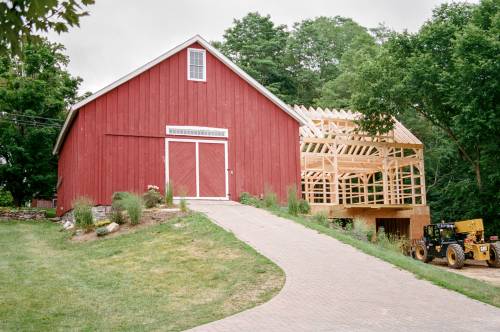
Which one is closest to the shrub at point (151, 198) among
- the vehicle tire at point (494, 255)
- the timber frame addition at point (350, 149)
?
the timber frame addition at point (350, 149)

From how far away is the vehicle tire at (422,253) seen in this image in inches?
826

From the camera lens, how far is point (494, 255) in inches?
773

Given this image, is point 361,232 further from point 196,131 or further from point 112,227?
point 112,227

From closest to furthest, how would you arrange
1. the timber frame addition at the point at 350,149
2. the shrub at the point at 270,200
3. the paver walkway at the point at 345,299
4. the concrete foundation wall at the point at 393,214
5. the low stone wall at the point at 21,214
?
the paver walkway at the point at 345,299, the shrub at the point at 270,200, the low stone wall at the point at 21,214, the concrete foundation wall at the point at 393,214, the timber frame addition at the point at 350,149

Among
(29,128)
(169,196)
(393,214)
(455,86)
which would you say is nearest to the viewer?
(169,196)

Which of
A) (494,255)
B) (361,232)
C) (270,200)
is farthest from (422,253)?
(270,200)

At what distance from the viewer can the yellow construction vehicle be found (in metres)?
19.1

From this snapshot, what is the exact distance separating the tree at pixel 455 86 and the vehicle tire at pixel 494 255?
16.5 feet

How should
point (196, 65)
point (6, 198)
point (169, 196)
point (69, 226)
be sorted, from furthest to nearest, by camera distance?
point (6, 198) < point (196, 65) < point (69, 226) < point (169, 196)

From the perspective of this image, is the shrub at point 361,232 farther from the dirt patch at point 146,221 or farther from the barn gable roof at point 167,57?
the barn gable roof at point 167,57

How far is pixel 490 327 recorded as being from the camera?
27.5 feet

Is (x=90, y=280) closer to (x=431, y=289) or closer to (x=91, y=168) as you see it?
(x=431, y=289)

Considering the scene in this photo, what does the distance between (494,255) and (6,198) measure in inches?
914

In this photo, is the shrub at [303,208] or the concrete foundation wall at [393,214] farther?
the concrete foundation wall at [393,214]
